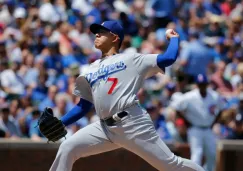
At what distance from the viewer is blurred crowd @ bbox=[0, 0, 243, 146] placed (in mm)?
12656

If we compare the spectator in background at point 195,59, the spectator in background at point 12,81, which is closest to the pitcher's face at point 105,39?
the spectator in background at point 12,81

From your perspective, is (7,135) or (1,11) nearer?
(7,135)

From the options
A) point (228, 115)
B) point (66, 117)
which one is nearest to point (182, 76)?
point (228, 115)

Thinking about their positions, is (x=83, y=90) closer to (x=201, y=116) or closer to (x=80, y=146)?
(x=80, y=146)

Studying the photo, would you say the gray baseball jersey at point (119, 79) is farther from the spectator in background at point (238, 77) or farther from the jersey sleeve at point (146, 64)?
the spectator in background at point (238, 77)

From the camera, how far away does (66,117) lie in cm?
784

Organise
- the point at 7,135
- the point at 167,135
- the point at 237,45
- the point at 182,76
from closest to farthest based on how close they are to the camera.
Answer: the point at 7,135
the point at 167,135
the point at 182,76
the point at 237,45

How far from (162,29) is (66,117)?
28.0 feet

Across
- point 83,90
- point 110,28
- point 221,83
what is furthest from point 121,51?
point 110,28

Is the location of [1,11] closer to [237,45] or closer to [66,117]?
[237,45]

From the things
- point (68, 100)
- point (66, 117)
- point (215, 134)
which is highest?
point (66, 117)

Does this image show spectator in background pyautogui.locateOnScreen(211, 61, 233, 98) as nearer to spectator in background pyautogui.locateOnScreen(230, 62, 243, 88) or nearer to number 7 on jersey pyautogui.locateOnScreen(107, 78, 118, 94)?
spectator in background pyautogui.locateOnScreen(230, 62, 243, 88)

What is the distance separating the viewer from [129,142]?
7516 millimetres

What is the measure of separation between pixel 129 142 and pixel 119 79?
1.80ft
